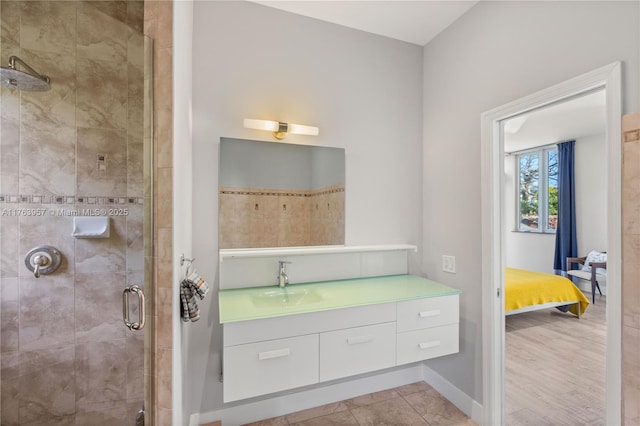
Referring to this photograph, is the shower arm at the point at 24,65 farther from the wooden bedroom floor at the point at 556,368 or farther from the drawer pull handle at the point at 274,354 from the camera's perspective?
Answer: the wooden bedroom floor at the point at 556,368

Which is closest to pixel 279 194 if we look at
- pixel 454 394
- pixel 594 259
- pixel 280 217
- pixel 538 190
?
pixel 280 217

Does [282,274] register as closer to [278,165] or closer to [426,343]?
[278,165]

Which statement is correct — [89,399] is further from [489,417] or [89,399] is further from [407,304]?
[489,417]

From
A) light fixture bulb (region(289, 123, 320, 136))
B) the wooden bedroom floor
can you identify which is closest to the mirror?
light fixture bulb (region(289, 123, 320, 136))

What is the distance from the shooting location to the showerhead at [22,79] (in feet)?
4.59

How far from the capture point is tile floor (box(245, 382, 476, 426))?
74.5 inches

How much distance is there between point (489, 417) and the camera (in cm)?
180

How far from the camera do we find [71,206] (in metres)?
1.54

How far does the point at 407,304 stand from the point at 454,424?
2.87 ft

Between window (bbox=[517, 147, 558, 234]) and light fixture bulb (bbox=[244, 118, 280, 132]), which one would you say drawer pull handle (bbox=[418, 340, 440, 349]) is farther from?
light fixture bulb (bbox=[244, 118, 280, 132])

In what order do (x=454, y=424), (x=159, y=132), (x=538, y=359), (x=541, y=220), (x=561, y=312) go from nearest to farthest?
(x=159, y=132) → (x=454, y=424) → (x=541, y=220) → (x=538, y=359) → (x=561, y=312)

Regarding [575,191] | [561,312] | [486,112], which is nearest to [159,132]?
[486,112]

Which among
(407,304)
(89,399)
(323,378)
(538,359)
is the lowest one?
(538,359)

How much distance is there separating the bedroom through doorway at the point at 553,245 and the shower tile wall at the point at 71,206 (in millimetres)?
2213
